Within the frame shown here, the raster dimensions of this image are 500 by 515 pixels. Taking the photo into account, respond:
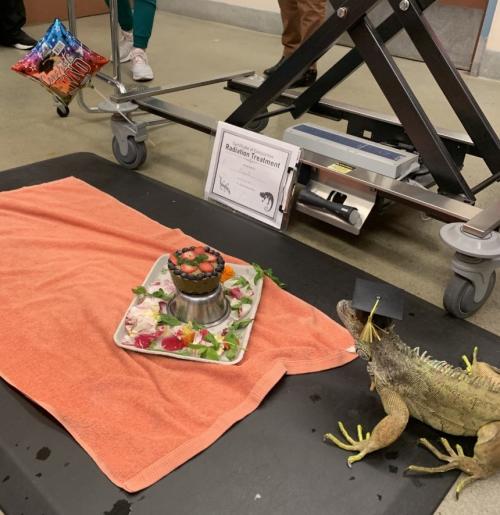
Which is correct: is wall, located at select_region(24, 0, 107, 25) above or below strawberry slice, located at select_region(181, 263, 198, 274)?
below

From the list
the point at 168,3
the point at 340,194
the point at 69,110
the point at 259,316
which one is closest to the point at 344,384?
the point at 259,316

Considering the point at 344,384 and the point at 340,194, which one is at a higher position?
the point at 340,194

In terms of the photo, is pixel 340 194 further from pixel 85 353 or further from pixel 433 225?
pixel 85 353

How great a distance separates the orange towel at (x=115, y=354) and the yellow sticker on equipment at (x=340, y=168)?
42 centimetres

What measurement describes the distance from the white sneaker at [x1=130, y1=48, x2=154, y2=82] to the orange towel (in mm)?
1656

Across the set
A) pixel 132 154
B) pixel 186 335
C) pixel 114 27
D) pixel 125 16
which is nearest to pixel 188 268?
pixel 186 335

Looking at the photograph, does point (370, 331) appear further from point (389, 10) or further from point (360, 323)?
point (389, 10)

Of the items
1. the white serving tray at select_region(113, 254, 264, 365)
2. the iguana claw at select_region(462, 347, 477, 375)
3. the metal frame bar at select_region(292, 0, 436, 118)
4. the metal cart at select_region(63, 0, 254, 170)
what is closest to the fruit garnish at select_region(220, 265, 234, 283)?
the white serving tray at select_region(113, 254, 264, 365)

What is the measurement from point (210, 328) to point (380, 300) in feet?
1.48

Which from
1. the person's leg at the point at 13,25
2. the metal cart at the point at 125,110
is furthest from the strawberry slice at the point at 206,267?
the person's leg at the point at 13,25

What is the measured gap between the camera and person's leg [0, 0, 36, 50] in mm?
3506

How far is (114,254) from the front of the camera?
5.21 feet

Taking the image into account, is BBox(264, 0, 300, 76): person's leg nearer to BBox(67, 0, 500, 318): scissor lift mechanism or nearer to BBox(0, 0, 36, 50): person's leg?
BBox(67, 0, 500, 318): scissor lift mechanism

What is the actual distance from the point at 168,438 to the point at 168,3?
4.65 metres
